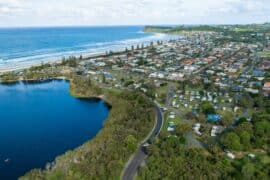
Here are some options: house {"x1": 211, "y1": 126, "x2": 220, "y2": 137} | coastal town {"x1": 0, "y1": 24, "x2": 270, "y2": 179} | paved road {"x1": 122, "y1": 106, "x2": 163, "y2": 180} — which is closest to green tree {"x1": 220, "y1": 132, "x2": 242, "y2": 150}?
coastal town {"x1": 0, "y1": 24, "x2": 270, "y2": 179}

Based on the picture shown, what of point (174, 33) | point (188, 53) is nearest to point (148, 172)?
point (188, 53)

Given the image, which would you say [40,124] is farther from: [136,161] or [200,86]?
[200,86]

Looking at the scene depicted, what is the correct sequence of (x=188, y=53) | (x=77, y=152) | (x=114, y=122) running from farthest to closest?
(x=188, y=53) → (x=114, y=122) → (x=77, y=152)

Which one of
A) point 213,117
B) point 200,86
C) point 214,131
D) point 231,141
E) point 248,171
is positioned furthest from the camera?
point 200,86

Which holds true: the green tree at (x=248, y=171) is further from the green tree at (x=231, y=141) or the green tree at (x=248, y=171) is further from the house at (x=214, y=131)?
the house at (x=214, y=131)

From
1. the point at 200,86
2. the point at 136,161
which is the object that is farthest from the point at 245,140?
the point at 200,86

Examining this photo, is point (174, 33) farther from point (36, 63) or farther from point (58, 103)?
point (58, 103)

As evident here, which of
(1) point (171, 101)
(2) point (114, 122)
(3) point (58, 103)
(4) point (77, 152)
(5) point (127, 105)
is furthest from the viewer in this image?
(3) point (58, 103)
